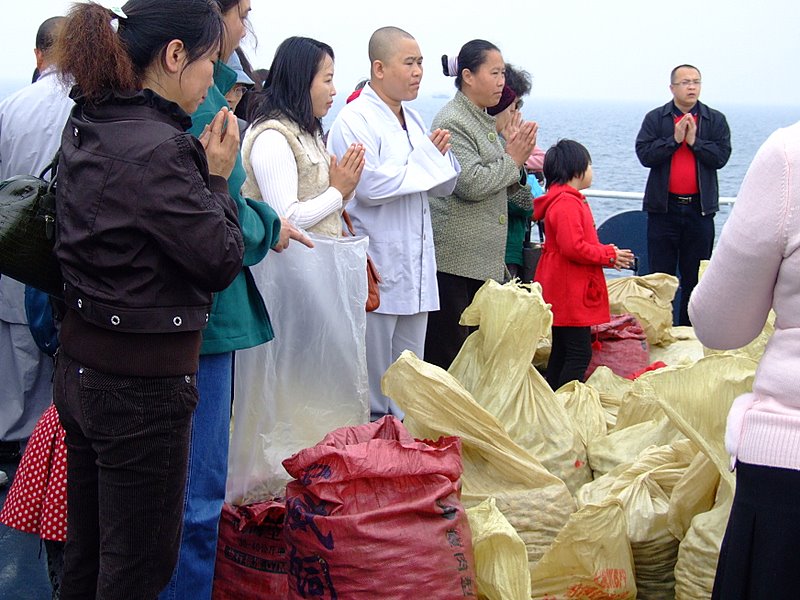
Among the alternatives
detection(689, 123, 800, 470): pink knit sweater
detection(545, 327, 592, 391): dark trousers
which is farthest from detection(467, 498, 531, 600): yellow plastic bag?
detection(545, 327, 592, 391): dark trousers

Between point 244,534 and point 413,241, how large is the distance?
1.66m

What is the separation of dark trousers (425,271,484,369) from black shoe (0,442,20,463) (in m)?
1.75

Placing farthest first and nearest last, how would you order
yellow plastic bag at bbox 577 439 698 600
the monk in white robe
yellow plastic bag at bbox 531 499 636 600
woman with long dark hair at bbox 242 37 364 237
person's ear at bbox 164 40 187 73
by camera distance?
the monk in white robe
woman with long dark hair at bbox 242 37 364 237
yellow plastic bag at bbox 577 439 698 600
yellow plastic bag at bbox 531 499 636 600
person's ear at bbox 164 40 187 73

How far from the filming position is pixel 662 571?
9.36ft

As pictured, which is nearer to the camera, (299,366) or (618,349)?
(299,366)

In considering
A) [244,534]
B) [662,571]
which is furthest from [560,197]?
[244,534]

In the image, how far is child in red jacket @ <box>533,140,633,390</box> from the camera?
14.5 ft

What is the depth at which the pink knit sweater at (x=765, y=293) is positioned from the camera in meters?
1.63

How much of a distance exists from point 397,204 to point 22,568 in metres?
1.87

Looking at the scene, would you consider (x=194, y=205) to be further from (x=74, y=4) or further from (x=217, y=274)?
(x=74, y=4)

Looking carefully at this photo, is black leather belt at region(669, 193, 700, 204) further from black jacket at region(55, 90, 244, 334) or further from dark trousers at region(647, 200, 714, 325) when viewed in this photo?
black jacket at region(55, 90, 244, 334)

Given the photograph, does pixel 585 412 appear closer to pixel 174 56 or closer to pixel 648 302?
pixel 648 302

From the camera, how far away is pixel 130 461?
6.57 feet

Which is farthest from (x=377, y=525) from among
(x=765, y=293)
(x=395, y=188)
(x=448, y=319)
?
(x=448, y=319)
